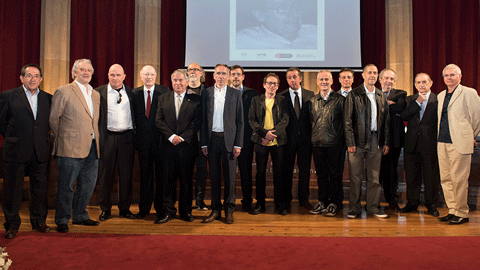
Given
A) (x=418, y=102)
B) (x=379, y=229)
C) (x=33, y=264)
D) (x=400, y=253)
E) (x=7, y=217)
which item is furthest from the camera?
(x=418, y=102)

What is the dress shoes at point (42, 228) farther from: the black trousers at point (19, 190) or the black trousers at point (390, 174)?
the black trousers at point (390, 174)

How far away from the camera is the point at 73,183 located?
10.3 feet

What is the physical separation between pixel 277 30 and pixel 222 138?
3340 mm

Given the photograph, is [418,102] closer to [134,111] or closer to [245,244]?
[245,244]

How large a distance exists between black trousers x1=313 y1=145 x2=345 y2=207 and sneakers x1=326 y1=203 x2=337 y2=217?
0.18 ft

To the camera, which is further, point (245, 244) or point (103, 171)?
point (103, 171)

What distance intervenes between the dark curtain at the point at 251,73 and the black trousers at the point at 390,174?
2.39 meters

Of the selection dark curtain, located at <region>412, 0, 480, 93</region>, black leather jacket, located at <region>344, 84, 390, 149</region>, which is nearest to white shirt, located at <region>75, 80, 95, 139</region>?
black leather jacket, located at <region>344, 84, 390, 149</region>

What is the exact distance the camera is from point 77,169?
10.2 ft

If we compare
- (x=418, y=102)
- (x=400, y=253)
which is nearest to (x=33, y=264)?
(x=400, y=253)

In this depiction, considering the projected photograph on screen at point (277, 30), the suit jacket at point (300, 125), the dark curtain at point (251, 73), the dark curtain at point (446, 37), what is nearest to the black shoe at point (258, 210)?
the suit jacket at point (300, 125)

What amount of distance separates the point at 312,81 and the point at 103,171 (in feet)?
13.5

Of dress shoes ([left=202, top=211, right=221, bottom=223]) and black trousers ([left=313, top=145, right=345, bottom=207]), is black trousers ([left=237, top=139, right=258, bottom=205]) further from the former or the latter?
black trousers ([left=313, top=145, right=345, bottom=207])

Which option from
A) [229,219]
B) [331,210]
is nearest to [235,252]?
[229,219]
